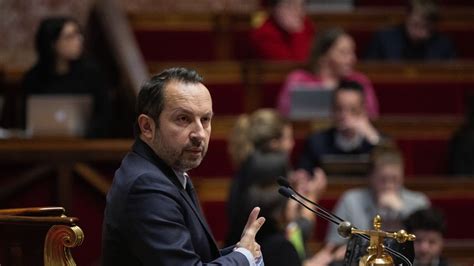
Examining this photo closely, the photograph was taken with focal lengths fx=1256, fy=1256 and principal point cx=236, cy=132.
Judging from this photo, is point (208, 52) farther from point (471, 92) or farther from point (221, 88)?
point (471, 92)

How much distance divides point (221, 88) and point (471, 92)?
1163 mm

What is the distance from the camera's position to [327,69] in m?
5.49

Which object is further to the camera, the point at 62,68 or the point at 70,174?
the point at 62,68

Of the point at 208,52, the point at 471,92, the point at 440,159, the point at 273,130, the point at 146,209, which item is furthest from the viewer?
the point at 208,52

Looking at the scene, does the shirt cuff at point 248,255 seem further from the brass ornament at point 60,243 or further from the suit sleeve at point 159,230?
the brass ornament at point 60,243

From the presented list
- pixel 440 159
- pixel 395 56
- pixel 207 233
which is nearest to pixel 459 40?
pixel 395 56

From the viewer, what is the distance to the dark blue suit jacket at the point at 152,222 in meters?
2.26

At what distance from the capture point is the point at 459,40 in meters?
6.47

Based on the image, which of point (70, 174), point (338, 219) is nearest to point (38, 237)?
point (338, 219)

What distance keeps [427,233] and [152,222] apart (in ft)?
6.20

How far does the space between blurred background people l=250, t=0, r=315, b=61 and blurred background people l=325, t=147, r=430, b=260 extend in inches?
58.2

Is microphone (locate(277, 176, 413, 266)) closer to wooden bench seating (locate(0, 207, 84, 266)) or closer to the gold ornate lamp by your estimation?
the gold ornate lamp

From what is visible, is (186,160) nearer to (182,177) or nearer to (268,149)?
(182,177)

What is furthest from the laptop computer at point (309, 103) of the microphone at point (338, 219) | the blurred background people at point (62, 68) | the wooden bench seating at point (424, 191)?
the microphone at point (338, 219)
